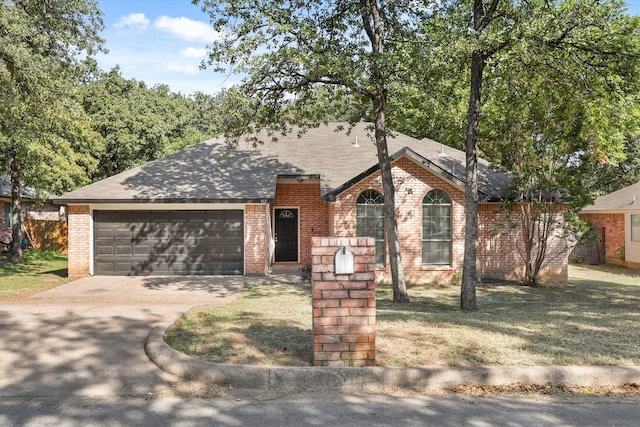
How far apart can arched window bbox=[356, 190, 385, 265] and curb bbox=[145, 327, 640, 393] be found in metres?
9.68

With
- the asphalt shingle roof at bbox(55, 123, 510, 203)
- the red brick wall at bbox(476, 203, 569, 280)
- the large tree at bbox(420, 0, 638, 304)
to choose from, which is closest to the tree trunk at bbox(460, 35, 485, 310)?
the large tree at bbox(420, 0, 638, 304)

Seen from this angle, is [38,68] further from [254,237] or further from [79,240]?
[254,237]

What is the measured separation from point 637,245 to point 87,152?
2634cm

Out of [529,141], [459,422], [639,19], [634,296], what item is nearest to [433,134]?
[639,19]

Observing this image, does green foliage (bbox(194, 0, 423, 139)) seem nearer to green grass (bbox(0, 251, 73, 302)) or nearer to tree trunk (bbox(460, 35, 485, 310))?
tree trunk (bbox(460, 35, 485, 310))

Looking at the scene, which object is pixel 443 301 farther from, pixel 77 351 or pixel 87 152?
pixel 87 152

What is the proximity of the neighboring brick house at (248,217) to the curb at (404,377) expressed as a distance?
28.6ft

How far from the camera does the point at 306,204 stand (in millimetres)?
18000

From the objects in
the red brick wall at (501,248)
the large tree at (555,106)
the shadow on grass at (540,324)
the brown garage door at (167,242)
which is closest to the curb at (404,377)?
the shadow on grass at (540,324)

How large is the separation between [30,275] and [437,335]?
1451cm

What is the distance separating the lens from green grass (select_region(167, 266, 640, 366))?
557 cm

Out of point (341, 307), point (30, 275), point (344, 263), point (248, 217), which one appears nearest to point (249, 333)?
point (341, 307)

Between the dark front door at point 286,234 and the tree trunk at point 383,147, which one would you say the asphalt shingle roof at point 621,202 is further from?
the tree trunk at point 383,147

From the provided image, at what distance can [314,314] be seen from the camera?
527 cm
